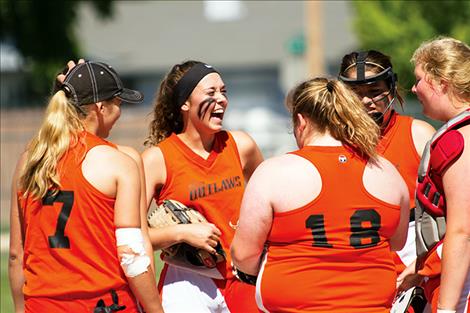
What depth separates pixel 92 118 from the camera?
481 cm

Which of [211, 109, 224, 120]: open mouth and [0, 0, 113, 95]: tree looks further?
[0, 0, 113, 95]: tree

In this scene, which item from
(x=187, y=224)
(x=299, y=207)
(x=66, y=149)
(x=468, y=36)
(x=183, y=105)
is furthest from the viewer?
(x=468, y=36)

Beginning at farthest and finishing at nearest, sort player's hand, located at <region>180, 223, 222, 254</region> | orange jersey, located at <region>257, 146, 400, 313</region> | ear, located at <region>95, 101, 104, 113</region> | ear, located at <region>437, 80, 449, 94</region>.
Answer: player's hand, located at <region>180, 223, 222, 254</region>, ear, located at <region>95, 101, 104, 113</region>, ear, located at <region>437, 80, 449, 94</region>, orange jersey, located at <region>257, 146, 400, 313</region>

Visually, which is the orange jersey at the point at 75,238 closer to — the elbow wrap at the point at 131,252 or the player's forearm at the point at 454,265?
the elbow wrap at the point at 131,252

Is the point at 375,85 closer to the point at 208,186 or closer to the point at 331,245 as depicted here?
the point at 208,186

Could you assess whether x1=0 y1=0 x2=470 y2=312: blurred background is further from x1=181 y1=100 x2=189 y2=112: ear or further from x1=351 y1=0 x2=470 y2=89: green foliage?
x1=181 y1=100 x2=189 y2=112: ear

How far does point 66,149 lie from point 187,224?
3.64 ft

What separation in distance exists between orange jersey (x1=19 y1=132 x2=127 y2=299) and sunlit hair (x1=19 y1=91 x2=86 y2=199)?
4 cm

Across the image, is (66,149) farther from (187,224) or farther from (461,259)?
(461,259)

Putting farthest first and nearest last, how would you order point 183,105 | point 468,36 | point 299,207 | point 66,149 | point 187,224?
point 468,36 < point 183,105 < point 187,224 < point 66,149 < point 299,207

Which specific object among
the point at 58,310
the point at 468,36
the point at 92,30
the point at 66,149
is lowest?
the point at 92,30

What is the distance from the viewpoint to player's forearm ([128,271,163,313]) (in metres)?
4.61

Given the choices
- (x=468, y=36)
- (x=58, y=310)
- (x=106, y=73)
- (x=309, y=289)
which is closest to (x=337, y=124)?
(x=309, y=289)

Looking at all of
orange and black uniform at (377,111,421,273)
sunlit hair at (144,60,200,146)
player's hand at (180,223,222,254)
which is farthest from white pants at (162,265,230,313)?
orange and black uniform at (377,111,421,273)
